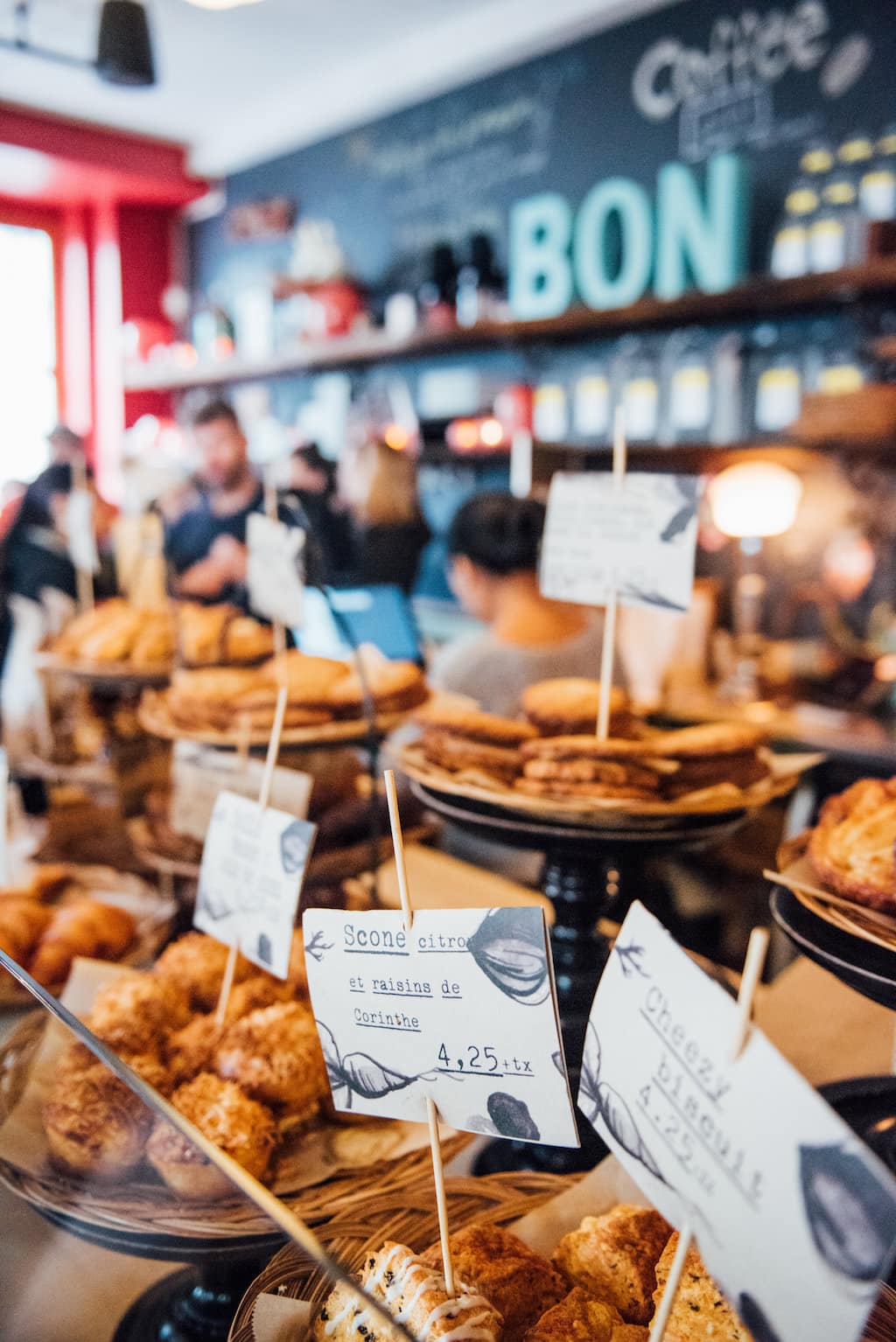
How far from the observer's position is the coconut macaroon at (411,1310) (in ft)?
2.33

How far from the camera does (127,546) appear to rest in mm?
2730

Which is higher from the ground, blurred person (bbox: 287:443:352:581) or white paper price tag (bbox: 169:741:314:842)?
blurred person (bbox: 287:443:352:581)

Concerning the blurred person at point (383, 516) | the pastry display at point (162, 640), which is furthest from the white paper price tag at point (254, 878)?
the blurred person at point (383, 516)

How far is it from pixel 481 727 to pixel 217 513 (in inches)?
92.7

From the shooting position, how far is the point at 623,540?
1258 mm

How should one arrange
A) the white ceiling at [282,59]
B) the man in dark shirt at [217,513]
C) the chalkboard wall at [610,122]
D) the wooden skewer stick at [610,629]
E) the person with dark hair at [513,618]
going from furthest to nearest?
the white ceiling at [282,59]
the chalkboard wall at [610,122]
the man in dark shirt at [217,513]
the person with dark hair at [513,618]
the wooden skewer stick at [610,629]

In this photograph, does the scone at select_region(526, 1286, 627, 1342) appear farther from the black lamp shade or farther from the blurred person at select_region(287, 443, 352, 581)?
the black lamp shade

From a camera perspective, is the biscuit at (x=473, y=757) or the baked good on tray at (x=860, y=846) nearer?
the baked good on tray at (x=860, y=846)

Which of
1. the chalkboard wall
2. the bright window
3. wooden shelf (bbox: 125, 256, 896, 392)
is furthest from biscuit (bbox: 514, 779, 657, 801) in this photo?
the bright window

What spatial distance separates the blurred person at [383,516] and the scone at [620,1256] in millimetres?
3301

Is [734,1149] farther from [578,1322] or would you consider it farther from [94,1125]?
[94,1125]

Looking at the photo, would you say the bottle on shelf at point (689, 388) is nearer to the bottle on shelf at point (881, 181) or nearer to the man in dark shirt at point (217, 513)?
the bottle on shelf at point (881, 181)

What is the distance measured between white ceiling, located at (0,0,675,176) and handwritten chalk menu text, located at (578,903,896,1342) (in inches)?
185

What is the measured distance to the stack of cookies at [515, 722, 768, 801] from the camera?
123cm
